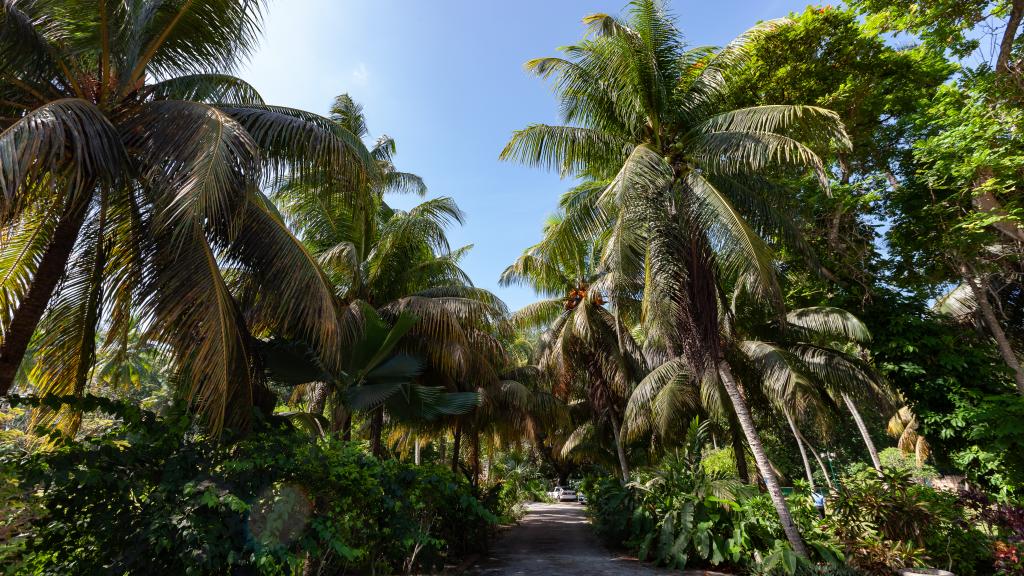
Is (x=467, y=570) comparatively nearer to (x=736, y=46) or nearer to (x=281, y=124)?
(x=281, y=124)

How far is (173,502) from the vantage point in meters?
3.76

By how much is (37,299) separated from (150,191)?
1.49 meters

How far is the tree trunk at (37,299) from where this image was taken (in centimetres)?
427

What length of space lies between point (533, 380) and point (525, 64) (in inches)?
427

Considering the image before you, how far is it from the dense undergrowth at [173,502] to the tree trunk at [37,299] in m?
1.06

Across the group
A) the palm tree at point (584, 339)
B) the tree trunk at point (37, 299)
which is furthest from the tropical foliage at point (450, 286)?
the palm tree at point (584, 339)

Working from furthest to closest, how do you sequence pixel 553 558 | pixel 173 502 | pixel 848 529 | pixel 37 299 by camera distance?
pixel 553 558
pixel 848 529
pixel 37 299
pixel 173 502

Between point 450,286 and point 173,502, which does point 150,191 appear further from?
point 450,286

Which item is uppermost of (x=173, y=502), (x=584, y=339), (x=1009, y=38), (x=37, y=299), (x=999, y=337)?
(x=1009, y=38)

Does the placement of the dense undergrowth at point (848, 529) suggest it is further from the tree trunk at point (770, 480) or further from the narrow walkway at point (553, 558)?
the narrow walkway at point (553, 558)

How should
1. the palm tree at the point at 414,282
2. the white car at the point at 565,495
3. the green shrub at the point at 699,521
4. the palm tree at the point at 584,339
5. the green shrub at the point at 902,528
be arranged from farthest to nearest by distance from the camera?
1. the white car at the point at 565,495
2. the palm tree at the point at 584,339
3. the palm tree at the point at 414,282
4. the green shrub at the point at 699,521
5. the green shrub at the point at 902,528

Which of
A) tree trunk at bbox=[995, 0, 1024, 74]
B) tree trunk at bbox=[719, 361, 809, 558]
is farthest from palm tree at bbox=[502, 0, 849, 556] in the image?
tree trunk at bbox=[995, 0, 1024, 74]

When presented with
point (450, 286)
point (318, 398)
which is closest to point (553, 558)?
point (450, 286)

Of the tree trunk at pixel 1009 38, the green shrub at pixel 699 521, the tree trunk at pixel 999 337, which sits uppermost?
the tree trunk at pixel 1009 38
